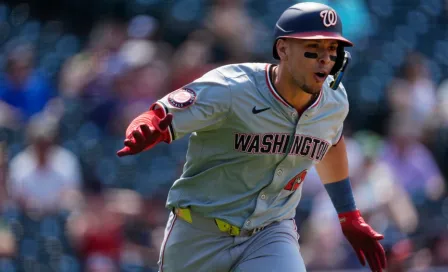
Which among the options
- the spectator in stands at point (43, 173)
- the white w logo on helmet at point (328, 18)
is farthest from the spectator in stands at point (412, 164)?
the white w logo on helmet at point (328, 18)

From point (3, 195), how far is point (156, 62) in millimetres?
2003

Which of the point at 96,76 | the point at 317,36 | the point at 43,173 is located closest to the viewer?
the point at 317,36

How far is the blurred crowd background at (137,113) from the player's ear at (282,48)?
3041mm

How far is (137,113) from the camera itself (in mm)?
7621

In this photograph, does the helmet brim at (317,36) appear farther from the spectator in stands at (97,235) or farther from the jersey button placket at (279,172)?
the spectator in stands at (97,235)

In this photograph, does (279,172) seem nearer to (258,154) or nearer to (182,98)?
(258,154)

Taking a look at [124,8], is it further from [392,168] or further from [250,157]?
[250,157]

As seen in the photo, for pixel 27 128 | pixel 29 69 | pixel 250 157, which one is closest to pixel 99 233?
pixel 27 128

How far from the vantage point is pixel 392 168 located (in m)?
8.06

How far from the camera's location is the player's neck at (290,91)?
4.21 metres

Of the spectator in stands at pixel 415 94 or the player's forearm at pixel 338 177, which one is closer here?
the player's forearm at pixel 338 177

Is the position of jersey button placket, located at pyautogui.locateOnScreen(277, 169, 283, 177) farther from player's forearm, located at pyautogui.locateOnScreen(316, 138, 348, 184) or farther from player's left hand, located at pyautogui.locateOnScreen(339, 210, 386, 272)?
player's left hand, located at pyautogui.locateOnScreen(339, 210, 386, 272)

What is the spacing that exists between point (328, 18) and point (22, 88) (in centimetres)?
421

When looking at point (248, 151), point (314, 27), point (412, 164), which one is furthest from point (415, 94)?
point (248, 151)
